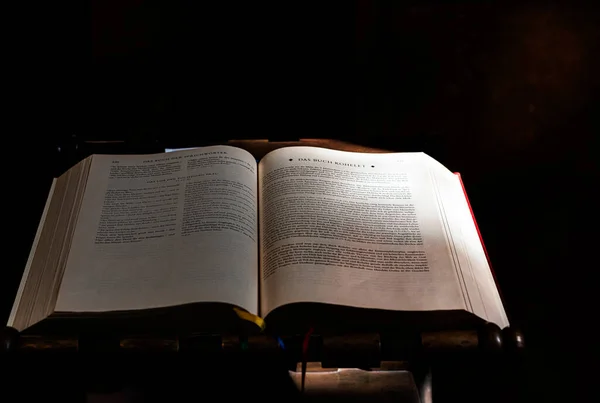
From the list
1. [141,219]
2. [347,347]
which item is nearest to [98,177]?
[141,219]

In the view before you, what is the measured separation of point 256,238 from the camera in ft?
2.42

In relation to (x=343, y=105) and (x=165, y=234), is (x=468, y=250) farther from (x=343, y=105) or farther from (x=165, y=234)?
(x=343, y=105)

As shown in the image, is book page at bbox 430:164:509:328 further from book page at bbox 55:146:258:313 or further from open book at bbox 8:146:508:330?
book page at bbox 55:146:258:313

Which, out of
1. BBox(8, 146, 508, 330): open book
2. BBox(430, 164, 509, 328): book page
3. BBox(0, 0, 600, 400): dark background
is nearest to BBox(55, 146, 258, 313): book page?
BBox(8, 146, 508, 330): open book

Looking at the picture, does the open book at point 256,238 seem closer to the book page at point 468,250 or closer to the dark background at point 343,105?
the book page at point 468,250

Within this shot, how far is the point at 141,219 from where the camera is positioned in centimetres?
75

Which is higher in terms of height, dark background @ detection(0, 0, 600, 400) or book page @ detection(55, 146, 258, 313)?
dark background @ detection(0, 0, 600, 400)

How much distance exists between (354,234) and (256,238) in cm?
12

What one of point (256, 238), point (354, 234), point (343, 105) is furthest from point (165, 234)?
point (343, 105)

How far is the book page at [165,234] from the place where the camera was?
0.65 m

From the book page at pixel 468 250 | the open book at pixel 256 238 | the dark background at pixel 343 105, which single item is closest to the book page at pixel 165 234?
the open book at pixel 256 238

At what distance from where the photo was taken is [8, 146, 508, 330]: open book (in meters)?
0.65

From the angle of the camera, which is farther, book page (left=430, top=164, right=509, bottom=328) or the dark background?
the dark background

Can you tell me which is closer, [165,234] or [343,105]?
[165,234]
